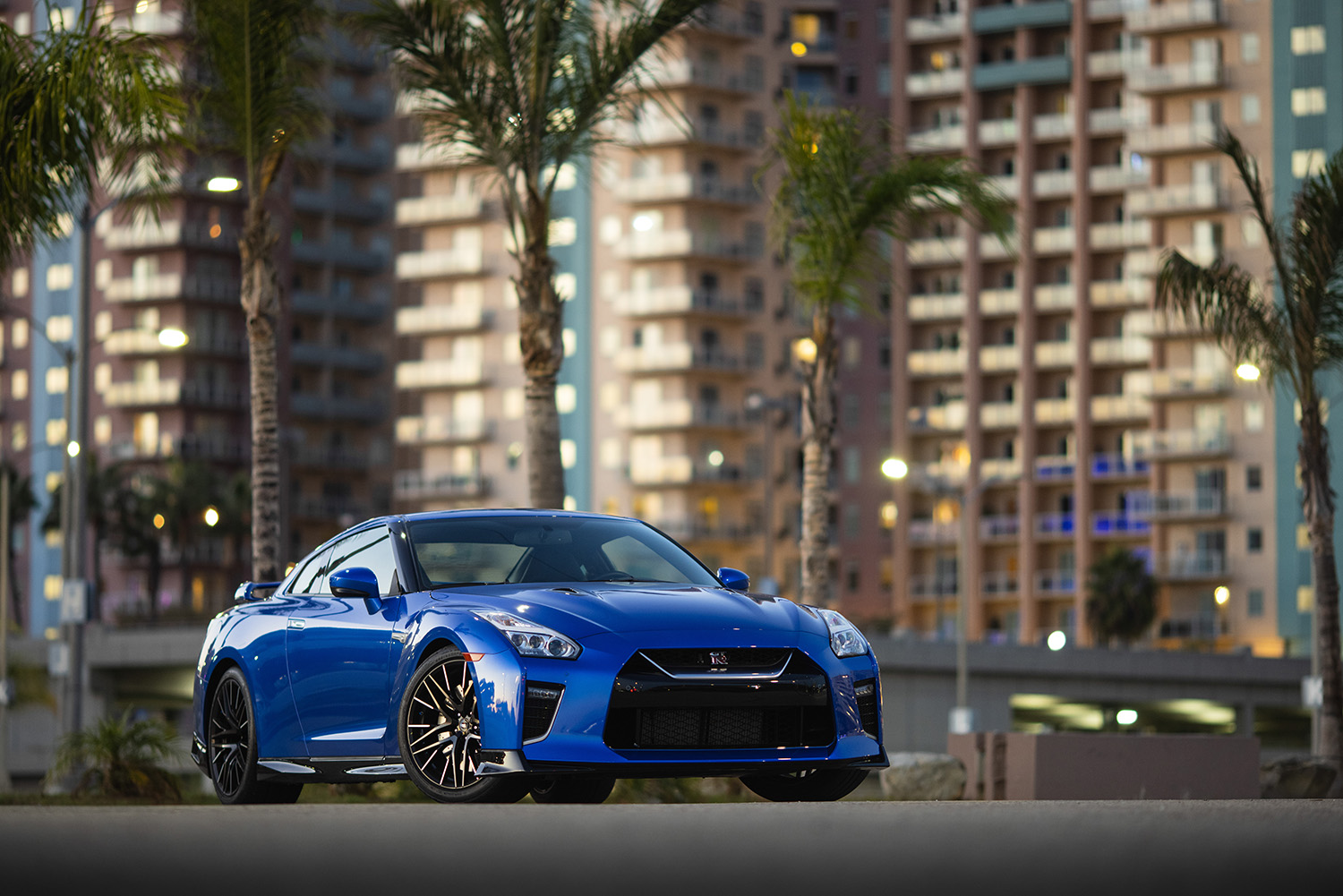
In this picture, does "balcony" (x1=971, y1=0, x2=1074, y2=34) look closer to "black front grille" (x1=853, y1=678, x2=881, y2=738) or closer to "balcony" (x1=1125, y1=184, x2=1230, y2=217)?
"balcony" (x1=1125, y1=184, x2=1230, y2=217)

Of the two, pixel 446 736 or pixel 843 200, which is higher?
pixel 843 200

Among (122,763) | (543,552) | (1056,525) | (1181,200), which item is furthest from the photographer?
(1056,525)

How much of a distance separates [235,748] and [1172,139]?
9381cm

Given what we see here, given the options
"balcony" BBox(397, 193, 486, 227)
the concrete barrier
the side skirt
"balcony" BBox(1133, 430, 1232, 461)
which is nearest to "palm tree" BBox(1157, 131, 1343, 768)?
the concrete barrier

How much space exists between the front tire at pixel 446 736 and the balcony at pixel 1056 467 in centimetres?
10187

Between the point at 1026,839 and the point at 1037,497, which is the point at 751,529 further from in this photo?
the point at 1026,839

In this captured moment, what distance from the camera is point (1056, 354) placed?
364 feet

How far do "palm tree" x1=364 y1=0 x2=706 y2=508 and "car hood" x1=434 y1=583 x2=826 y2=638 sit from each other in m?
11.3

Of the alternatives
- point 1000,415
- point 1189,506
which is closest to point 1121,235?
point 1000,415

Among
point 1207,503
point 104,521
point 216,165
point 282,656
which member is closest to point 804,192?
point 216,165

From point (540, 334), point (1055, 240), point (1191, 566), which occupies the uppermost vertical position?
point (1055, 240)

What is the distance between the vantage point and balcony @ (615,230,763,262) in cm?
10738

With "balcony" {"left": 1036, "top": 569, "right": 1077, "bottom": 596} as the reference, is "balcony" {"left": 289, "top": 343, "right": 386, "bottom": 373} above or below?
above

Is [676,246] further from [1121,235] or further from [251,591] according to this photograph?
[251,591]
